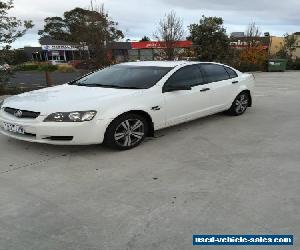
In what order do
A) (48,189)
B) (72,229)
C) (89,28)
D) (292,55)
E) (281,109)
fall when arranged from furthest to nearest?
(292,55) < (89,28) < (281,109) < (48,189) < (72,229)

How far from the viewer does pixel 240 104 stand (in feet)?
26.2

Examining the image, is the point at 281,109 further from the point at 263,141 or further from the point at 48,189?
the point at 48,189

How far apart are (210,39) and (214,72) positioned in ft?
52.2

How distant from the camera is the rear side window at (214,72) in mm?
7089

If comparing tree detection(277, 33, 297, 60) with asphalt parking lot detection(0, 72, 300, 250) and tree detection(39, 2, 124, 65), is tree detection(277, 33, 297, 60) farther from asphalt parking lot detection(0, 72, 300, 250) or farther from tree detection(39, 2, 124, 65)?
asphalt parking lot detection(0, 72, 300, 250)

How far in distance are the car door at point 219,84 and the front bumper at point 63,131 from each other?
8.72ft

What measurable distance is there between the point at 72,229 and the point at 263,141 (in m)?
3.70

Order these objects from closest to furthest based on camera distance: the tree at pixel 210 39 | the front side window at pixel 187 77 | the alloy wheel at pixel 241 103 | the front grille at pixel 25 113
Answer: the front grille at pixel 25 113
the front side window at pixel 187 77
the alloy wheel at pixel 241 103
the tree at pixel 210 39

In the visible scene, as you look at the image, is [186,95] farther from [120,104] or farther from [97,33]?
[97,33]

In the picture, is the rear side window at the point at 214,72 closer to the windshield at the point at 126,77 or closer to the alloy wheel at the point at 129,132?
the windshield at the point at 126,77

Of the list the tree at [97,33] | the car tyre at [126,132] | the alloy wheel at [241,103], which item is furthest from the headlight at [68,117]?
the tree at [97,33]

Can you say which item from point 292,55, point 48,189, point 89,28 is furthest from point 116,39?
point 292,55

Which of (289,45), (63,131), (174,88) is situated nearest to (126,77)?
(174,88)

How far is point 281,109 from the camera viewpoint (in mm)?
8914
